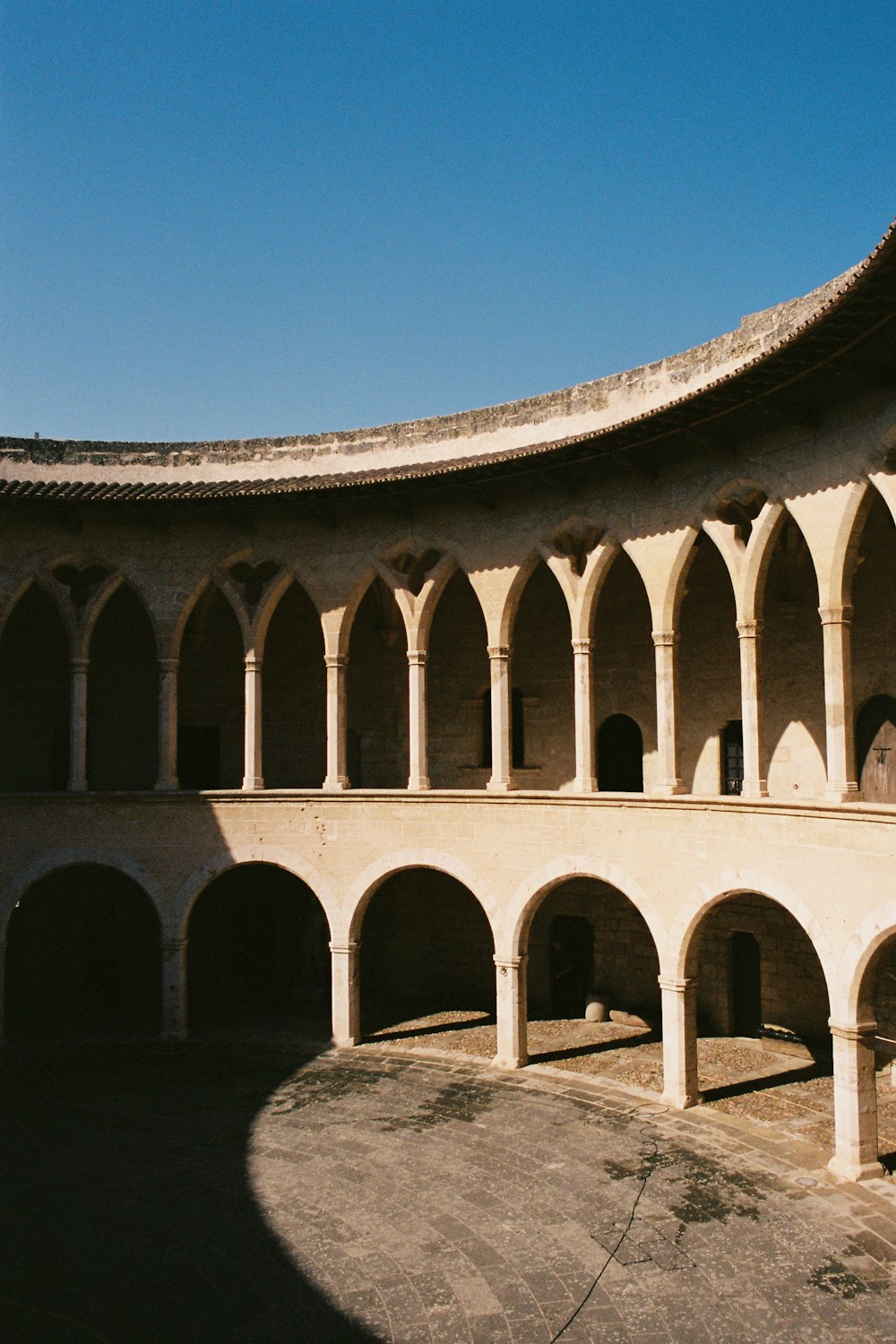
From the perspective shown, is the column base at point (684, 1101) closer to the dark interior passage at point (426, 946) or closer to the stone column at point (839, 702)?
the stone column at point (839, 702)

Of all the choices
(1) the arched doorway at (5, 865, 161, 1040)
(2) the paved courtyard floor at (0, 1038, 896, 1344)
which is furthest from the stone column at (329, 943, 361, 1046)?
(1) the arched doorway at (5, 865, 161, 1040)

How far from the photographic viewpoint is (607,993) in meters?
18.8

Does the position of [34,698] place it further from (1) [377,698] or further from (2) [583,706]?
(2) [583,706]

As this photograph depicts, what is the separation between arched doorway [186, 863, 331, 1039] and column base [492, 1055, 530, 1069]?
4.86 metres

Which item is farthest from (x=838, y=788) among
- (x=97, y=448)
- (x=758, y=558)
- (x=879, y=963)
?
(x=97, y=448)

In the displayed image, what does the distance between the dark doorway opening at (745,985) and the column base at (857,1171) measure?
5564 millimetres

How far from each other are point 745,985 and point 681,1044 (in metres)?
3.88

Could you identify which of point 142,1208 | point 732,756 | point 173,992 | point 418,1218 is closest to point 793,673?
point 732,756

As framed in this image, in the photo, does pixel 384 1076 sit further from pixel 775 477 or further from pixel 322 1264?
pixel 775 477

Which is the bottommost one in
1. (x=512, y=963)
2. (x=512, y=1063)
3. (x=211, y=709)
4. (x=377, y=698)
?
(x=512, y=1063)

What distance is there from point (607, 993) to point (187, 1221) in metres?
9.47

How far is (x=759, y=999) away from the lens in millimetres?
17375

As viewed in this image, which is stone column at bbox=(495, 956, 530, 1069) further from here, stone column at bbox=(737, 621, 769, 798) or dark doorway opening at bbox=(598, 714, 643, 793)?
stone column at bbox=(737, 621, 769, 798)

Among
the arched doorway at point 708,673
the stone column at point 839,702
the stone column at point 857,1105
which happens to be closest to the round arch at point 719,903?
the stone column at point 857,1105
